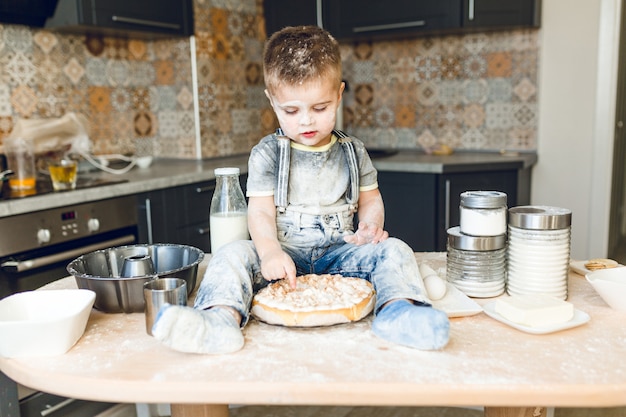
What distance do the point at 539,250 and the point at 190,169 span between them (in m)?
2.02

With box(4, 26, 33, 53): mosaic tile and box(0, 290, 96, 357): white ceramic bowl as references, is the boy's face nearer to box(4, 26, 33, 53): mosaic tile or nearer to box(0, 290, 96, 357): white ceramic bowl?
box(0, 290, 96, 357): white ceramic bowl

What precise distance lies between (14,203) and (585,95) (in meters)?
2.70

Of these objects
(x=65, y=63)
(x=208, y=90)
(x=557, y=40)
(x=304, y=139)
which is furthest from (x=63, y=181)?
(x=557, y=40)

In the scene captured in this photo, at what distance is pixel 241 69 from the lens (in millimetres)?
3451

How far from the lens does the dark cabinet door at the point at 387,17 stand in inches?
121

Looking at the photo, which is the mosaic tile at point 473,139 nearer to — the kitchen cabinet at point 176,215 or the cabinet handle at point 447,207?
the cabinet handle at point 447,207

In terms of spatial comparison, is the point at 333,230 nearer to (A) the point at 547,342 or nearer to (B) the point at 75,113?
(A) the point at 547,342

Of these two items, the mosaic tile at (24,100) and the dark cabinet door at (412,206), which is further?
the dark cabinet door at (412,206)

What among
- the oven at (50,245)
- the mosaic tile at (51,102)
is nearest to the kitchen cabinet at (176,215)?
the oven at (50,245)

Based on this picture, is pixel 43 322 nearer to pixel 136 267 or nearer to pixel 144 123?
pixel 136 267

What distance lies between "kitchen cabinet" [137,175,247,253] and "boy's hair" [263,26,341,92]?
1.44 meters

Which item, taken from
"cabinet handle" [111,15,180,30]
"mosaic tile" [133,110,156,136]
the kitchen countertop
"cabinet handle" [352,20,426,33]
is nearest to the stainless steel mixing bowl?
the kitchen countertop

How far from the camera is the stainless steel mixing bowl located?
1.08m

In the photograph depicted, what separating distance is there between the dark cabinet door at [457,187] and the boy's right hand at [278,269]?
1881mm
